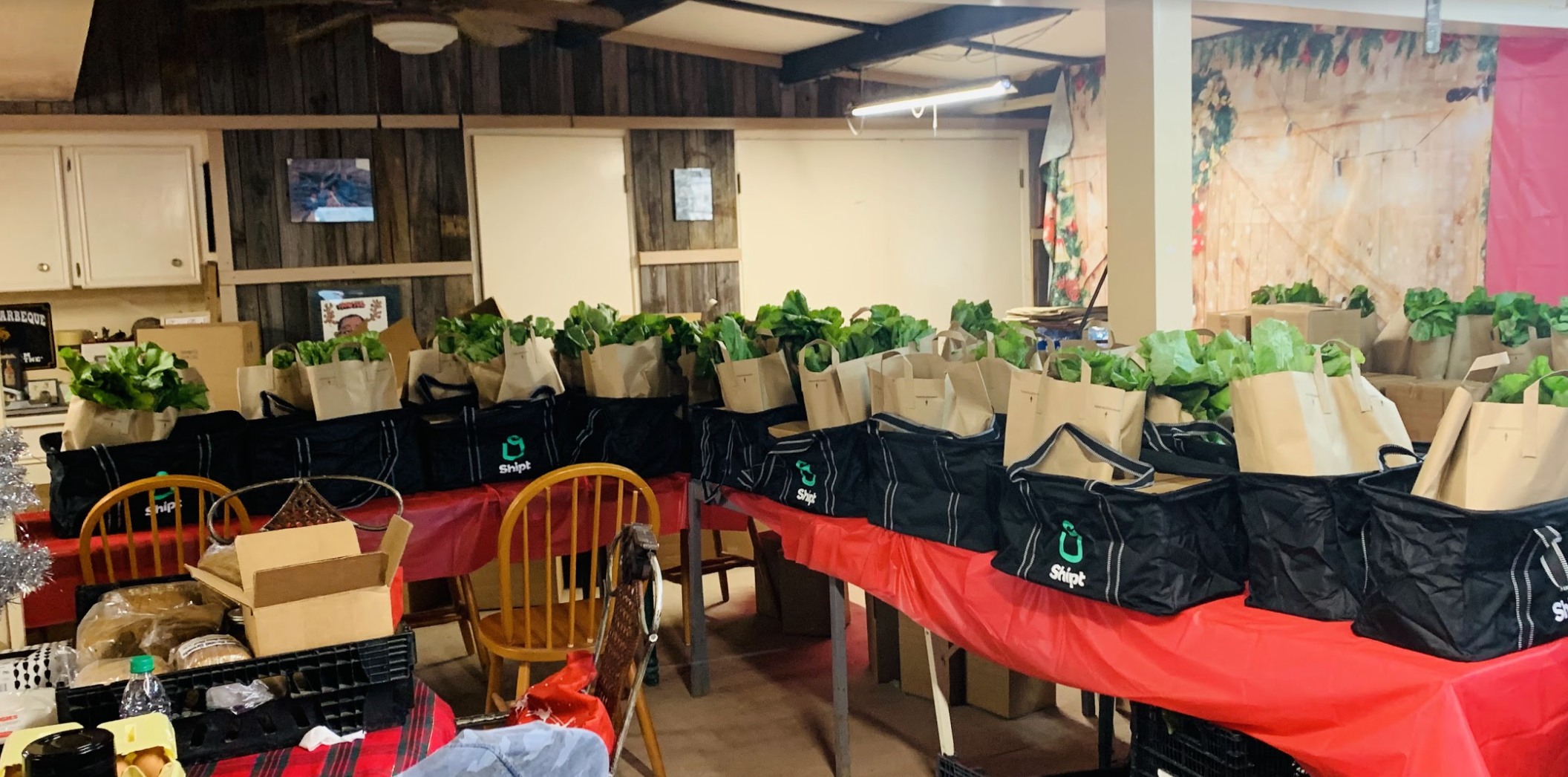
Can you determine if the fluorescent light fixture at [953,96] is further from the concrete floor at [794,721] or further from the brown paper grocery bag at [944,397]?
the brown paper grocery bag at [944,397]

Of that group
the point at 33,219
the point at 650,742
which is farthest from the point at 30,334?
the point at 650,742

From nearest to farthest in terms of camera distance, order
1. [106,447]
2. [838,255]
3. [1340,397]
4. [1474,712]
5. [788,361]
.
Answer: [1474,712] → [1340,397] → [106,447] → [788,361] → [838,255]

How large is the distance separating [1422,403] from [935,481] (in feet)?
5.55

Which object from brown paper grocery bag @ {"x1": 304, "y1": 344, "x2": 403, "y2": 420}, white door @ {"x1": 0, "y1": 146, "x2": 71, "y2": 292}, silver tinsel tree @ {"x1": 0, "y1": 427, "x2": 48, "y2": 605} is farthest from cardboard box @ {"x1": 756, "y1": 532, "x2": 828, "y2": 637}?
white door @ {"x1": 0, "y1": 146, "x2": 71, "y2": 292}

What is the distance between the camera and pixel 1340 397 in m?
2.05

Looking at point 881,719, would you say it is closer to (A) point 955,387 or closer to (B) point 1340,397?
(A) point 955,387

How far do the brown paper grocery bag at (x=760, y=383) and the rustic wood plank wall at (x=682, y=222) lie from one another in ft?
10.9

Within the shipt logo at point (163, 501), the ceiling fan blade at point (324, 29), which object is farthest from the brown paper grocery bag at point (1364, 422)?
the ceiling fan blade at point (324, 29)

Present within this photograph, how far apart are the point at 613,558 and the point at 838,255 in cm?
491

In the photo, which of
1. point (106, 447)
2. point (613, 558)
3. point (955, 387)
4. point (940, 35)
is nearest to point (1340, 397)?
point (955, 387)

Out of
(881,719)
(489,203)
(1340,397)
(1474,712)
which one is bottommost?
(881,719)

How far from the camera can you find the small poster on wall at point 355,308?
6.06 metres

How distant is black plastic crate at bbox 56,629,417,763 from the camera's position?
1.71 metres

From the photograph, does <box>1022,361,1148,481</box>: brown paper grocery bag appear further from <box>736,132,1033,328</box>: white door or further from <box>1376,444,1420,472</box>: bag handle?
<box>736,132,1033,328</box>: white door
